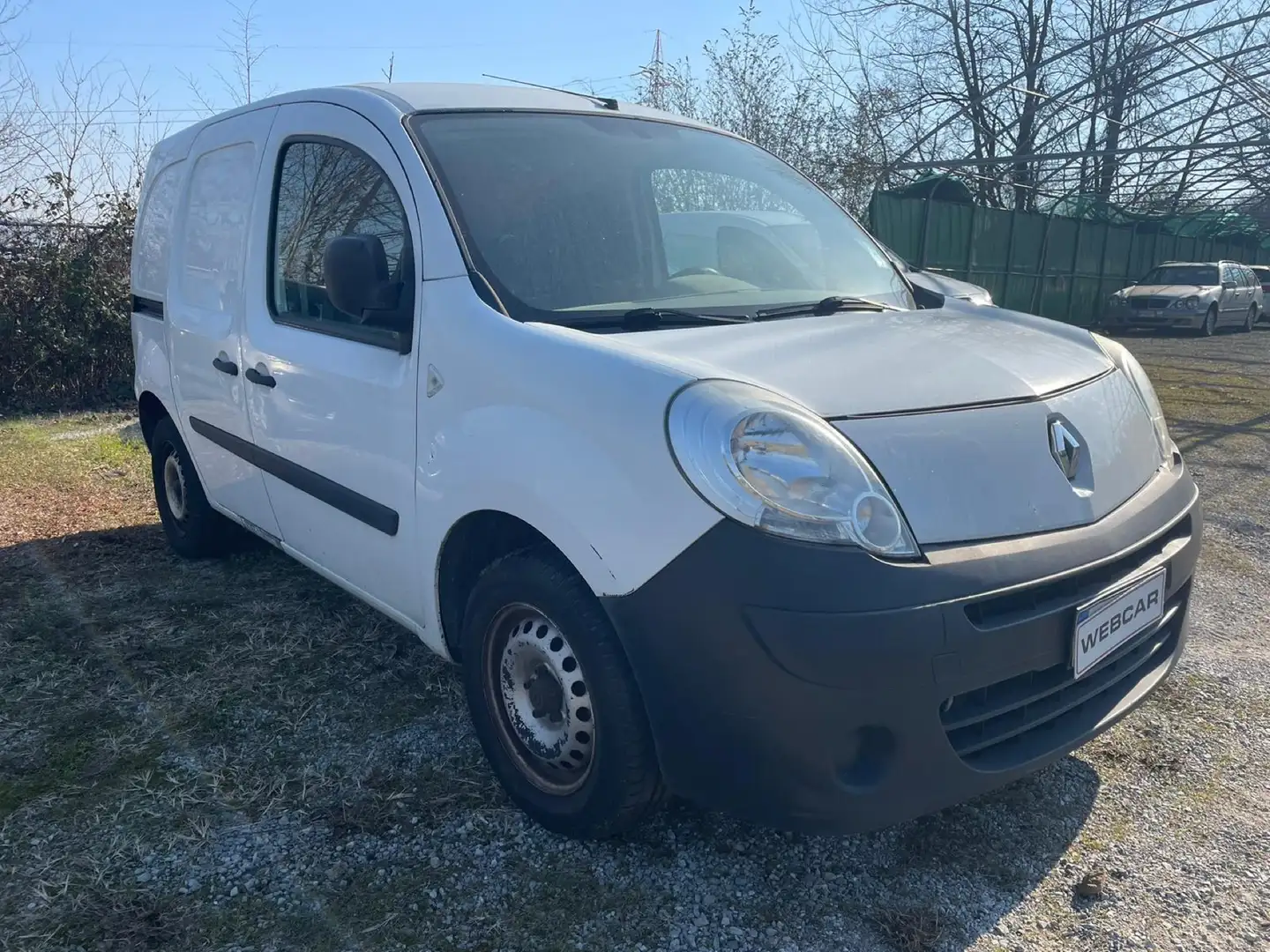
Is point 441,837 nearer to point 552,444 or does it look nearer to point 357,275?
point 552,444

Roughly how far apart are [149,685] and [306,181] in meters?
1.73

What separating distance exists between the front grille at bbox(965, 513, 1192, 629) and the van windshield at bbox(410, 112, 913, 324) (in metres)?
1.10

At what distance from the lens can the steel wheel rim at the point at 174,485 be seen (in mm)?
4457

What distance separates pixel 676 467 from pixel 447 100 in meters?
1.66

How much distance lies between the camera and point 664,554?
1915mm

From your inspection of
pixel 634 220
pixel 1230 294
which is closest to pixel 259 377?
pixel 634 220

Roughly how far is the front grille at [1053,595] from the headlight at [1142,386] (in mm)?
482

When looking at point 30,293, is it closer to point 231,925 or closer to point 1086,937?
point 231,925

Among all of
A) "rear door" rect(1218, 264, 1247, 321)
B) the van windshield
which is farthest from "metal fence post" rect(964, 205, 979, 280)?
the van windshield

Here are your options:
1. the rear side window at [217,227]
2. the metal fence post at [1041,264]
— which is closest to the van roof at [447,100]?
the rear side window at [217,227]

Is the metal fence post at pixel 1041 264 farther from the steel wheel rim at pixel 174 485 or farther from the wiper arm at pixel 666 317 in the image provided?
the wiper arm at pixel 666 317

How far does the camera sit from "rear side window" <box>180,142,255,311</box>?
349 cm

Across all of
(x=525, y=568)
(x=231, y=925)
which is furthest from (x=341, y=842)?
(x=525, y=568)

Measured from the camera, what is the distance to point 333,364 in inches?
114
